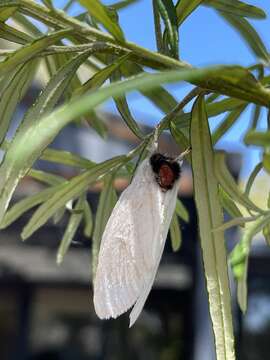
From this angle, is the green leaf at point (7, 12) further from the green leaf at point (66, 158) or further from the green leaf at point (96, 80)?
the green leaf at point (66, 158)

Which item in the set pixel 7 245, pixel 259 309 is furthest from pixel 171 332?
pixel 7 245

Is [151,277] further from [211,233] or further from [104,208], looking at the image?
[104,208]

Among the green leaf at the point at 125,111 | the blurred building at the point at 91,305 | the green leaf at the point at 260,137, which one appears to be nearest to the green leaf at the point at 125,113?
the green leaf at the point at 125,111

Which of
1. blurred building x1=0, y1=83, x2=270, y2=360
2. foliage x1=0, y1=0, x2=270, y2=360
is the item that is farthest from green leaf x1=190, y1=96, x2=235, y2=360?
blurred building x1=0, y1=83, x2=270, y2=360

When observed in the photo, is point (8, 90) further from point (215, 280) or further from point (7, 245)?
point (7, 245)

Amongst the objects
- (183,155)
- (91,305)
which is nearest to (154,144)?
(183,155)

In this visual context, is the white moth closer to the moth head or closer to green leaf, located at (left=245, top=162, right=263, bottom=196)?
the moth head
